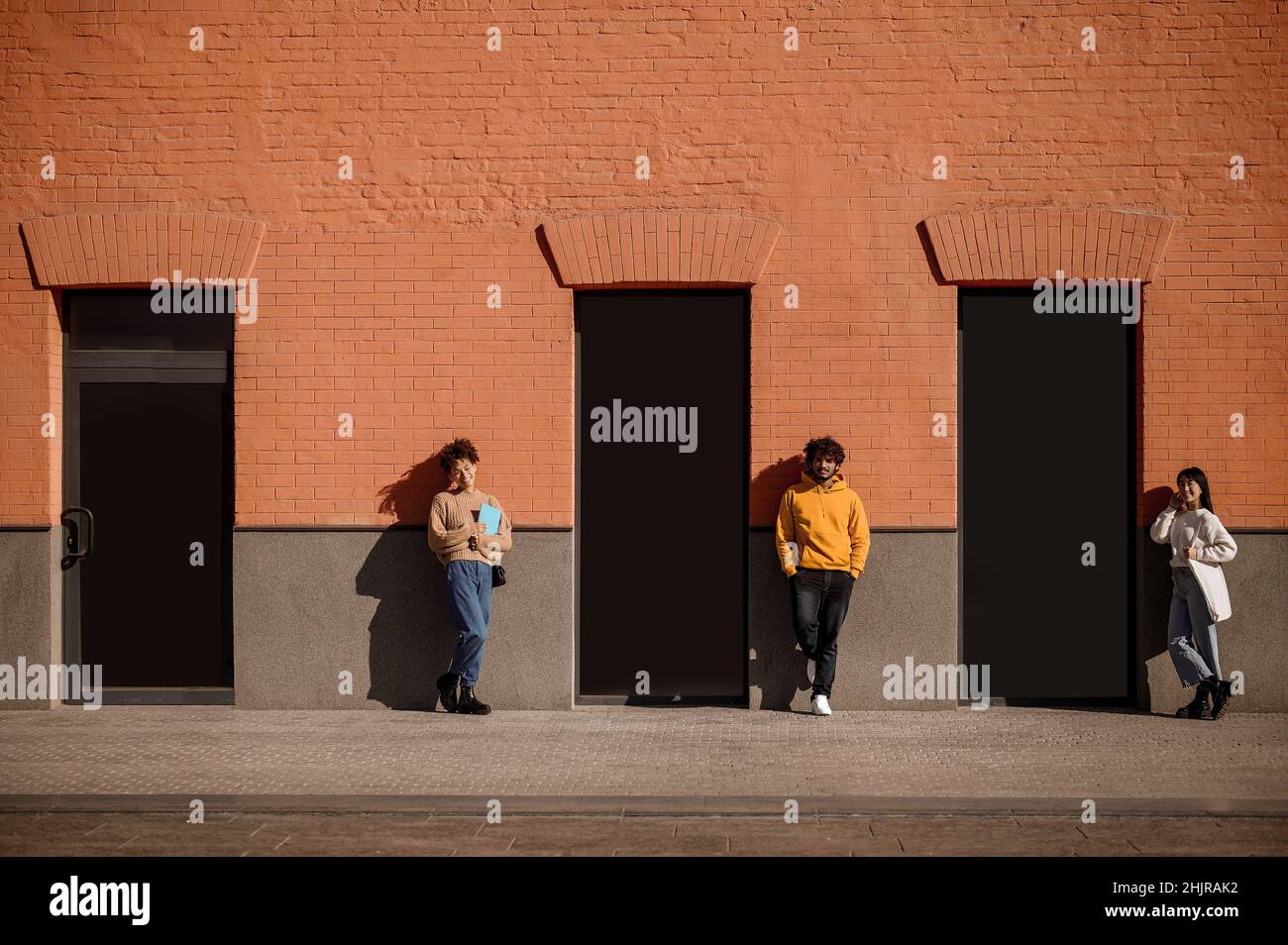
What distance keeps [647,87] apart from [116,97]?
4.00 meters

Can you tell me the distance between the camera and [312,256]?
10.4m

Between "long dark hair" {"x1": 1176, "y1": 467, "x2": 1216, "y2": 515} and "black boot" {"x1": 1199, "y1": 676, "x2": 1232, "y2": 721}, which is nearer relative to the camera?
"black boot" {"x1": 1199, "y1": 676, "x2": 1232, "y2": 721}

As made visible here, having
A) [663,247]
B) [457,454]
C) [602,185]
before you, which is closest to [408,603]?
[457,454]

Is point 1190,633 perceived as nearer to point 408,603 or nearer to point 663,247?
point 663,247

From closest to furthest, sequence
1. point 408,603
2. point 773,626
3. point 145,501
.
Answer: point 773,626 < point 408,603 < point 145,501

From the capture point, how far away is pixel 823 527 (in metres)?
9.86

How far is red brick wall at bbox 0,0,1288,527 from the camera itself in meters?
10.2

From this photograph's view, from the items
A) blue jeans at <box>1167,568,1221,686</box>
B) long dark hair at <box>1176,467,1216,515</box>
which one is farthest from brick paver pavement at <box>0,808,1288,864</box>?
long dark hair at <box>1176,467,1216,515</box>

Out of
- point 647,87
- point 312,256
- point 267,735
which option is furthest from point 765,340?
point 267,735

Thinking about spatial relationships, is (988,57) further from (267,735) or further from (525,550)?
(267,735)

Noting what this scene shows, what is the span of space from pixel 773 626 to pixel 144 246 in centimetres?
549

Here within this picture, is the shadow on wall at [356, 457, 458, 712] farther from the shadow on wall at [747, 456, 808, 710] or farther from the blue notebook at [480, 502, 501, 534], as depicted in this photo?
the shadow on wall at [747, 456, 808, 710]

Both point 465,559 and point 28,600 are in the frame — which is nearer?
point 465,559

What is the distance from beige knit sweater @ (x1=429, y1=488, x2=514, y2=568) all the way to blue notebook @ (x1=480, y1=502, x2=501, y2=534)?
4 cm
